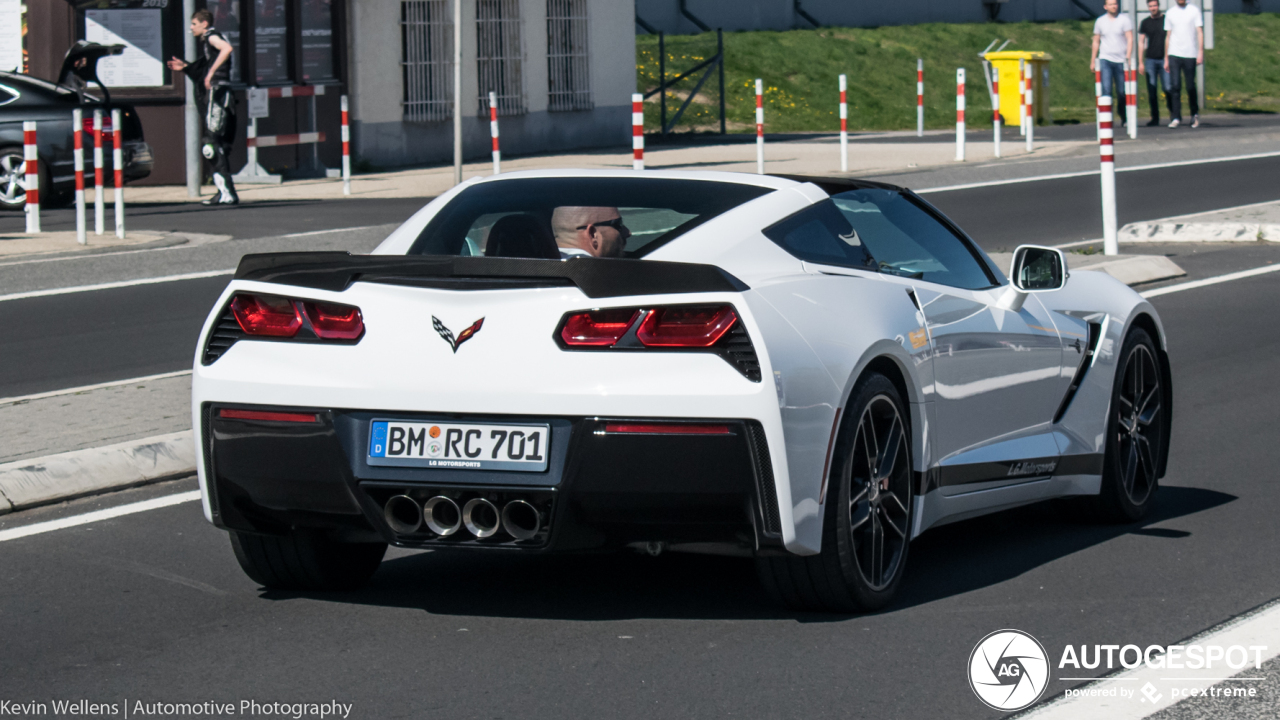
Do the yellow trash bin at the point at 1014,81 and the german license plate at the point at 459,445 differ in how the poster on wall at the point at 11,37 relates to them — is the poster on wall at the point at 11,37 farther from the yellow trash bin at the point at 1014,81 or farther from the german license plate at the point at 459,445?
the german license plate at the point at 459,445

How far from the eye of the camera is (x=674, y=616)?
5316mm

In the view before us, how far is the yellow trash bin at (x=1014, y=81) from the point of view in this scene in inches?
1348

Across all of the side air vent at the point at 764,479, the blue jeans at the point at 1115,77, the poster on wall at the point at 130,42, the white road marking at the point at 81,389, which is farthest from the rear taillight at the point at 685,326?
the poster on wall at the point at 130,42

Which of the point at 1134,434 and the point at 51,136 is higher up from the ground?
the point at 51,136

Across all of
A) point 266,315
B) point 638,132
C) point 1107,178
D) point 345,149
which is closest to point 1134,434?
point 266,315

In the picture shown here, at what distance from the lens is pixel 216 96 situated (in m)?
20.5

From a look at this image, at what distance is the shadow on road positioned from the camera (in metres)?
5.41

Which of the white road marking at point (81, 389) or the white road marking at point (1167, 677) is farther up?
the white road marking at point (81, 389)

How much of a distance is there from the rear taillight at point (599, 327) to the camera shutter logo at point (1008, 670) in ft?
3.93

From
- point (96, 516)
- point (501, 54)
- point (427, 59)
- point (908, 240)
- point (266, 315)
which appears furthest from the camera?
point (501, 54)

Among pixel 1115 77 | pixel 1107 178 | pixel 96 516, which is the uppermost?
pixel 1115 77

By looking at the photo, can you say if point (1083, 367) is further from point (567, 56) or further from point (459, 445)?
point (567, 56)

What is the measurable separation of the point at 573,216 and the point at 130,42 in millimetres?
20182

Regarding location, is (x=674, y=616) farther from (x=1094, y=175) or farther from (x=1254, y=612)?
(x=1094, y=175)
